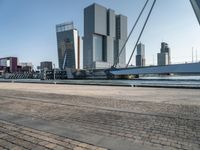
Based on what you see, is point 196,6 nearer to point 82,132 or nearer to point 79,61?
point 82,132

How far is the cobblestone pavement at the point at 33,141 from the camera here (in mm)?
4523

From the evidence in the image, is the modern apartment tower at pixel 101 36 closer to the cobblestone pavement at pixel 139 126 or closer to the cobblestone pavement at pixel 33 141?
the cobblestone pavement at pixel 139 126

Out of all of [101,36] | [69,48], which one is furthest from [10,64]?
[101,36]

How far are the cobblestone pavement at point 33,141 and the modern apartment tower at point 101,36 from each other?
389 ft

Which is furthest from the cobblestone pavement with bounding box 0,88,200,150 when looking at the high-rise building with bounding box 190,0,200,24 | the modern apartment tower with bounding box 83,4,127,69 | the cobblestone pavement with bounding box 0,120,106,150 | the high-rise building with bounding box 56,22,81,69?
the modern apartment tower with bounding box 83,4,127,69

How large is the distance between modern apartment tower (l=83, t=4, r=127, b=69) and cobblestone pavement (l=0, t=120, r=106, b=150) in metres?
119

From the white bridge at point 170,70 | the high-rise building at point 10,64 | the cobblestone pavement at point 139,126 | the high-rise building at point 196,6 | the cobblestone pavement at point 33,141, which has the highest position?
the high-rise building at point 196,6

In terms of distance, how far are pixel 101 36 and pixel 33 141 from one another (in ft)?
447

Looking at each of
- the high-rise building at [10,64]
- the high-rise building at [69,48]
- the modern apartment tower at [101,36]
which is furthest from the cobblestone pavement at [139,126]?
the high-rise building at [10,64]

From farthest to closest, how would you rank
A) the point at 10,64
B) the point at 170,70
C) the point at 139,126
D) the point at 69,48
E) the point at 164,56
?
the point at 10,64 → the point at 164,56 → the point at 69,48 → the point at 170,70 → the point at 139,126

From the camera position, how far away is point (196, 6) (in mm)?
39812

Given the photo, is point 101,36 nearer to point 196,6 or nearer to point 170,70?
point 170,70

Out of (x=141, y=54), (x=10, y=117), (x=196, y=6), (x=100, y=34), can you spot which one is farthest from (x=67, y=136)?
(x=141, y=54)

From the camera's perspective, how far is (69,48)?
12312 cm
